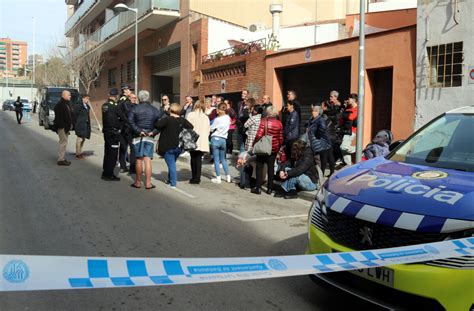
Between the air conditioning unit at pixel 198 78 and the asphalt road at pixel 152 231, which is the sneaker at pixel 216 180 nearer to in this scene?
the asphalt road at pixel 152 231

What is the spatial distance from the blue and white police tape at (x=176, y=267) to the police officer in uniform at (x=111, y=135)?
24.7 ft

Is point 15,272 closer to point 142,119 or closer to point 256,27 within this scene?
point 142,119

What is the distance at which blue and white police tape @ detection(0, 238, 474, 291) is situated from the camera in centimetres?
209

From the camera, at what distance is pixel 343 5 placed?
88.1 ft

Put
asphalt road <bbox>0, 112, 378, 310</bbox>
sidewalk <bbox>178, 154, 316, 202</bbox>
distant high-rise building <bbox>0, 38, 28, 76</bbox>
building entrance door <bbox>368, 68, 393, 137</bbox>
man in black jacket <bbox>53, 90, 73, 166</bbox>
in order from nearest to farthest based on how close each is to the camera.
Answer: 1. asphalt road <bbox>0, 112, 378, 310</bbox>
2. sidewalk <bbox>178, 154, 316, 202</bbox>
3. building entrance door <bbox>368, 68, 393, 137</bbox>
4. man in black jacket <bbox>53, 90, 73, 166</bbox>
5. distant high-rise building <bbox>0, 38, 28, 76</bbox>

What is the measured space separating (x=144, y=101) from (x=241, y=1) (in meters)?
16.4

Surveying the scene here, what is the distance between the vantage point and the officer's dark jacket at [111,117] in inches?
393

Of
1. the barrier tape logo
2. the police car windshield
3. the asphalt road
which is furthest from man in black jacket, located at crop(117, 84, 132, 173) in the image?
the barrier tape logo

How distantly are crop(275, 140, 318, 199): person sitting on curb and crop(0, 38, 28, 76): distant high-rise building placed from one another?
6184 inches

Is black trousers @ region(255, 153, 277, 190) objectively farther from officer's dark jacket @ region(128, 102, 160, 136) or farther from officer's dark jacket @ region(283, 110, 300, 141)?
officer's dark jacket @ region(128, 102, 160, 136)

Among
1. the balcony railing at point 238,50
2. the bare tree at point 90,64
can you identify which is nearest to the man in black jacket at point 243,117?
the balcony railing at point 238,50

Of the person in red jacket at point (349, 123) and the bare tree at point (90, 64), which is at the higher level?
the bare tree at point (90, 64)

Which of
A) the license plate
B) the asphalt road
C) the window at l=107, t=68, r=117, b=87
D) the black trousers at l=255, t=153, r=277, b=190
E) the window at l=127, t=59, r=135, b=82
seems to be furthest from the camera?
the window at l=107, t=68, r=117, b=87

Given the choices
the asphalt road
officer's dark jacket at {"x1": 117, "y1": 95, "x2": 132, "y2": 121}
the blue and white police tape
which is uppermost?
officer's dark jacket at {"x1": 117, "y1": 95, "x2": 132, "y2": 121}
